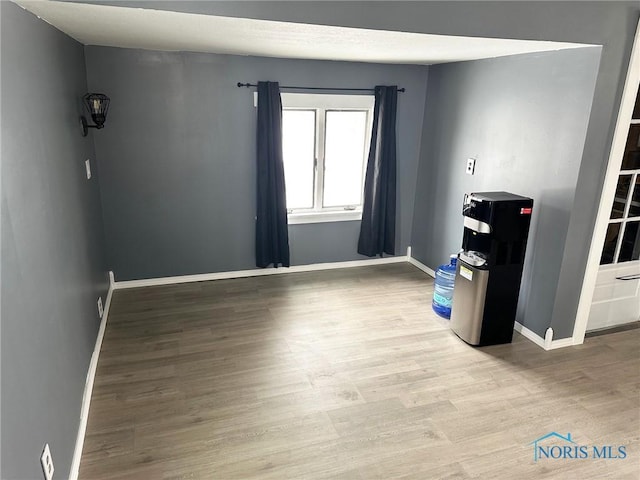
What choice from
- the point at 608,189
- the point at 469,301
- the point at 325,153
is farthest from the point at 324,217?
the point at 608,189

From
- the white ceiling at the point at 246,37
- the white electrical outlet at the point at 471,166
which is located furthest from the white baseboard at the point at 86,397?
the white electrical outlet at the point at 471,166

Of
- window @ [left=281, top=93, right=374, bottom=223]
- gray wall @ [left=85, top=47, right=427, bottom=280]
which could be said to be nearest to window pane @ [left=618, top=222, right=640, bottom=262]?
gray wall @ [left=85, top=47, right=427, bottom=280]

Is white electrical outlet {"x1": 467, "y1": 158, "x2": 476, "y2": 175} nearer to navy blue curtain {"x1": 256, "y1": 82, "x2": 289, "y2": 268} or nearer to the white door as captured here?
the white door

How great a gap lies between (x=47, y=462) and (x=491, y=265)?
275cm

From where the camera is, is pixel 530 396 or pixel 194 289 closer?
pixel 530 396

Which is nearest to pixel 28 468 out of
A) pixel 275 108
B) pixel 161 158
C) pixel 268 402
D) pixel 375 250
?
pixel 268 402

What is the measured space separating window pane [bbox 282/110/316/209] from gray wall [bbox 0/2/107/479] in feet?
6.31

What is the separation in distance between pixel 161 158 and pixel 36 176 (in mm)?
2076

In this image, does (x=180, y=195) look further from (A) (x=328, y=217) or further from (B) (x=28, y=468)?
(B) (x=28, y=468)

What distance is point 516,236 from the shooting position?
313 centimetres

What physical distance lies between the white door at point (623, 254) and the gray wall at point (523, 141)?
46 centimetres

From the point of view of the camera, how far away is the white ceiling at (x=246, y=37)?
6.87ft

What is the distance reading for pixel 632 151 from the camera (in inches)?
123
